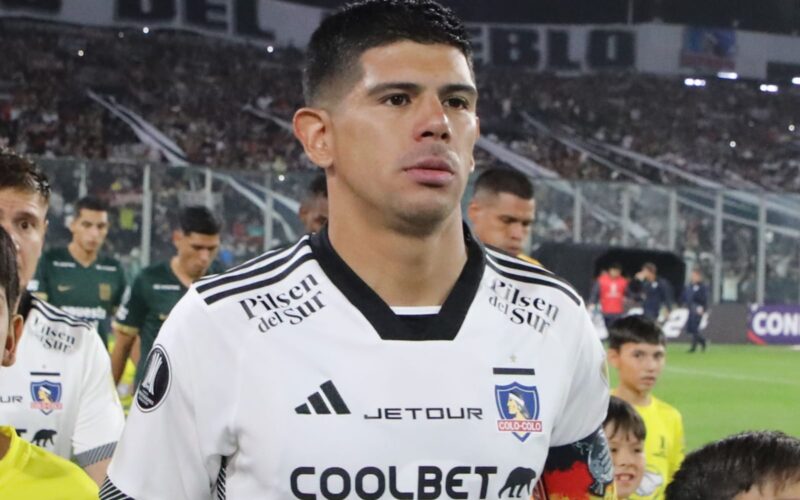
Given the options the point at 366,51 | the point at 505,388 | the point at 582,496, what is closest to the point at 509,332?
the point at 505,388

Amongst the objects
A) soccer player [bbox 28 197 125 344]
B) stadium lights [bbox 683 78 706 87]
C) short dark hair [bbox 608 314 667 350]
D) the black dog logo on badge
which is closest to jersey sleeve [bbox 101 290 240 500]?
the black dog logo on badge

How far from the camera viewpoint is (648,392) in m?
6.09

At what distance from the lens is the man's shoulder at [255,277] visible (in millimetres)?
2113

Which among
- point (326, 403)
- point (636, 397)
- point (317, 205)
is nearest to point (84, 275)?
point (317, 205)

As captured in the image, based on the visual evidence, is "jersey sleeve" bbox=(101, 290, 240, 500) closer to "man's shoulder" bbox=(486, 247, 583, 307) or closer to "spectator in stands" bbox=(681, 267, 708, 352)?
"man's shoulder" bbox=(486, 247, 583, 307)

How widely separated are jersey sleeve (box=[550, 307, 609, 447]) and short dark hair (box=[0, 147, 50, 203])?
1934 mm

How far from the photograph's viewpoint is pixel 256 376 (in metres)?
2.01

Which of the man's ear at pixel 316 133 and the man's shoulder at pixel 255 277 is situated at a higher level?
the man's ear at pixel 316 133

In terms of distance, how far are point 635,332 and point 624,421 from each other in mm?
1566

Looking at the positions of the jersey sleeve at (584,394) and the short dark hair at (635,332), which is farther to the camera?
the short dark hair at (635,332)

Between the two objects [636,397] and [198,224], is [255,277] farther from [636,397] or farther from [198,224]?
[198,224]

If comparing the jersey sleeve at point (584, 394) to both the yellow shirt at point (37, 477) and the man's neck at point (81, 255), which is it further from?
the man's neck at point (81, 255)

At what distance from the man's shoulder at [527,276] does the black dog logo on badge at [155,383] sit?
622 mm

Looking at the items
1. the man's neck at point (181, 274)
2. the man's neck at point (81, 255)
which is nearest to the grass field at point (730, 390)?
A: the man's neck at point (181, 274)
